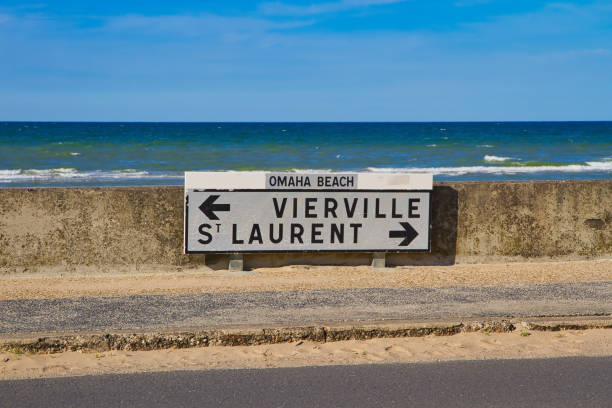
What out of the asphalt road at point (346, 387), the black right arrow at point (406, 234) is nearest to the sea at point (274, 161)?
the black right arrow at point (406, 234)

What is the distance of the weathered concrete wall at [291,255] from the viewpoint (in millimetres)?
7895

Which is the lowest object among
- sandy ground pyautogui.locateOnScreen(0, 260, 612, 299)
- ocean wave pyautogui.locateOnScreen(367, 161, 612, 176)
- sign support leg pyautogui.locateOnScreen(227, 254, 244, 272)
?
sandy ground pyautogui.locateOnScreen(0, 260, 612, 299)

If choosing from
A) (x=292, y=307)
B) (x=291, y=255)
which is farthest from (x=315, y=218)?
(x=292, y=307)

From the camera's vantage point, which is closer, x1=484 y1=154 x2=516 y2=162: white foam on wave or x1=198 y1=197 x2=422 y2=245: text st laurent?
x1=198 y1=197 x2=422 y2=245: text st laurent

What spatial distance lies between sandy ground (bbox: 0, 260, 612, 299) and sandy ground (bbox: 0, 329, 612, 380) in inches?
72.1

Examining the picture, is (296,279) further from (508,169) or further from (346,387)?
(508,169)

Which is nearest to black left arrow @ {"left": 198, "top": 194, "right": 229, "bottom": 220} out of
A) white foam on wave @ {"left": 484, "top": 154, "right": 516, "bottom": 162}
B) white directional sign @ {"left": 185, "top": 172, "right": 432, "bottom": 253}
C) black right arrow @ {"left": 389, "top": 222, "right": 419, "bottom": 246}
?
white directional sign @ {"left": 185, "top": 172, "right": 432, "bottom": 253}

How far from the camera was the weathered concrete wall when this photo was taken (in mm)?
7895

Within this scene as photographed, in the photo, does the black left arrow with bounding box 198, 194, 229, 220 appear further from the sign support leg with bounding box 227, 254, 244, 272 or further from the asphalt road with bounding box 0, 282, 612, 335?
the asphalt road with bounding box 0, 282, 612, 335

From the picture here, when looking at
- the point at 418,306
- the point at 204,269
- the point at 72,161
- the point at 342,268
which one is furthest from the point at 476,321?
the point at 72,161

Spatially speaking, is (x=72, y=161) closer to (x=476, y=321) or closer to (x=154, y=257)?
(x=154, y=257)

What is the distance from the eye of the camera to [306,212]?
816cm

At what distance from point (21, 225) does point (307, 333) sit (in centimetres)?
385

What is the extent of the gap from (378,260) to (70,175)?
2555cm
